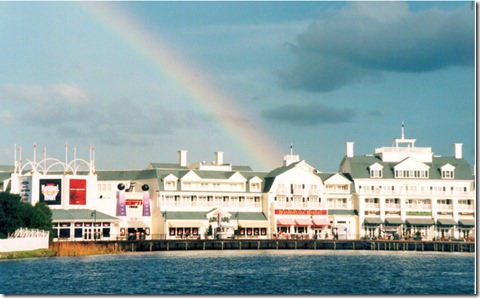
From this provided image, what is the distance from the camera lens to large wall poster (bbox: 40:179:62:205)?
13138 cm

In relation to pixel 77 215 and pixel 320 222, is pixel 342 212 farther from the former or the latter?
pixel 77 215

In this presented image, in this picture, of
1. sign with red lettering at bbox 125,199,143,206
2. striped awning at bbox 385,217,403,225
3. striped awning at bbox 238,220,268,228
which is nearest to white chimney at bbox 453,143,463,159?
striped awning at bbox 385,217,403,225

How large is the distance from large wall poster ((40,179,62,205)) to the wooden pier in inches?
551

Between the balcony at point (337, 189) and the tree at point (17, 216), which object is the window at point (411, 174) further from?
the tree at point (17, 216)

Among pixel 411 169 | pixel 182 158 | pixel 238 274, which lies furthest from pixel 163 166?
pixel 238 274

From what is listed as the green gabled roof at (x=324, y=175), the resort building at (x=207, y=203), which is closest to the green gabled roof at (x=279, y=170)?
the resort building at (x=207, y=203)

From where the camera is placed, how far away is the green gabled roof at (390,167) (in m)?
148

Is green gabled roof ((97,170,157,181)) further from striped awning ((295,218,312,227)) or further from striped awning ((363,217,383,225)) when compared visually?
striped awning ((363,217,383,225))

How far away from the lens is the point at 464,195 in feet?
486

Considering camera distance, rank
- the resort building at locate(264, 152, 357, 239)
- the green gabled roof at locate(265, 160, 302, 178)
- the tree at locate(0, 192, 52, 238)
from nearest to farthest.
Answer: the tree at locate(0, 192, 52, 238), the resort building at locate(264, 152, 357, 239), the green gabled roof at locate(265, 160, 302, 178)

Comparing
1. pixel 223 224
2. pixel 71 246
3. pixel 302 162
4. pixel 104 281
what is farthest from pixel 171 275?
pixel 302 162

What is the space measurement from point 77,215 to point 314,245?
27794mm

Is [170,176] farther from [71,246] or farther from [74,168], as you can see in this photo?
[71,246]

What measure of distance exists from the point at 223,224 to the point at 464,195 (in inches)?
1327
